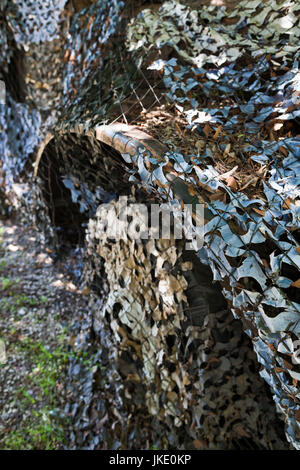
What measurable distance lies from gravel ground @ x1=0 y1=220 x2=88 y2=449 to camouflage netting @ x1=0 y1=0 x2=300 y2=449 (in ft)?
0.55

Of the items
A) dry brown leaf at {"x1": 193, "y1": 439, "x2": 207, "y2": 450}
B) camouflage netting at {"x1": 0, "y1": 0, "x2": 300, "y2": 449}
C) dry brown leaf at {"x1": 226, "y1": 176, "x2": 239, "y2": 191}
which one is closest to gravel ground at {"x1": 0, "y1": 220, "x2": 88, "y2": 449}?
camouflage netting at {"x1": 0, "y1": 0, "x2": 300, "y2": 449}

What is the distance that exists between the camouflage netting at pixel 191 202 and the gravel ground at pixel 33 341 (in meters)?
0.17

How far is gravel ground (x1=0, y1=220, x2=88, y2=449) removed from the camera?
7.82 ft

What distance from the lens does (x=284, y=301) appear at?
1022 mm

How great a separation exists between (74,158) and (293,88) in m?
1.51

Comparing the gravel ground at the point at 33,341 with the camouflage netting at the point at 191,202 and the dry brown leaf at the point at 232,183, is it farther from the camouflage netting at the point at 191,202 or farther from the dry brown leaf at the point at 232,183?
the dry brown leaf at the point at 232,183

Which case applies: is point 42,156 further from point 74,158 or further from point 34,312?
point 34,312

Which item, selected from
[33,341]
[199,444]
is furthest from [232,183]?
[33,341]

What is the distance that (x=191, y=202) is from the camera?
1.21 metres

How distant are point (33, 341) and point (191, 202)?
7.24ft

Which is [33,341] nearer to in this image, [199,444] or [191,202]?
[199,444]

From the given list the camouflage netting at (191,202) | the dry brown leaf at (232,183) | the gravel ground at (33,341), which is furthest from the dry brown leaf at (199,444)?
the dry brown leaf at (232,183)

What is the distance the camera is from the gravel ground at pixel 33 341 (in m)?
2.38

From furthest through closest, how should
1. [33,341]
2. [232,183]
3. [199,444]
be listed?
[33,341] < [199,444] < [232,183]
